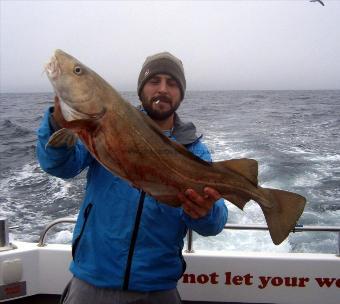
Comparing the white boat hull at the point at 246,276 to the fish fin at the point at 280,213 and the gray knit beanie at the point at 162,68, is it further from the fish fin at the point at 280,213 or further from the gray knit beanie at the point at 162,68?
the gray knit beanie at the point at 162,68

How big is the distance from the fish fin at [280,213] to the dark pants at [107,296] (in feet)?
2.80

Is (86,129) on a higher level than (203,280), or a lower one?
higher

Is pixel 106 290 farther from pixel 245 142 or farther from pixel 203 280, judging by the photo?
pixel 245 142

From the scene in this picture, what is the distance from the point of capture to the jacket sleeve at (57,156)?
236 centimetres

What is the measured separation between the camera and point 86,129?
A: 209cm

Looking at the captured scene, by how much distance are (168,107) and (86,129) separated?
0.97 m

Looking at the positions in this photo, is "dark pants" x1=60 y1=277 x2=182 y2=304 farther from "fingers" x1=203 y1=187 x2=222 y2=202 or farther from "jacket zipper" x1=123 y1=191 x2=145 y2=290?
"fingers" x1=203 y1=187 x2=222 y2=202

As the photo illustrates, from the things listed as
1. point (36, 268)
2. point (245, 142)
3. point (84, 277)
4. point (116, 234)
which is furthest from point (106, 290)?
point (245, 142)

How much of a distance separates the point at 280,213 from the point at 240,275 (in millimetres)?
1657

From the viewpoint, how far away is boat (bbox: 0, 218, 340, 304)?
3861mm

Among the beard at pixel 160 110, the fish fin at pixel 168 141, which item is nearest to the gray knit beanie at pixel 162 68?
the beard at pixel 160 110

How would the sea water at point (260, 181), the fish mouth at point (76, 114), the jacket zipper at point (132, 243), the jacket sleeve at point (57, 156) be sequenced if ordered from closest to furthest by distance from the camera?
1. the fish mouth at point (76, 114)
2. the jacket sleeve at point (57, 156)
3. the jacket zipper at point (132, 243)
4. the sea water at point (260, 181)

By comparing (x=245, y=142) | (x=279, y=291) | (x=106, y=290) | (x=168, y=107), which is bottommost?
(x=245, y=142)

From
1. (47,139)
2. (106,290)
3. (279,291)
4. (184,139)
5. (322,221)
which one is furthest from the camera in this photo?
(322,221)
